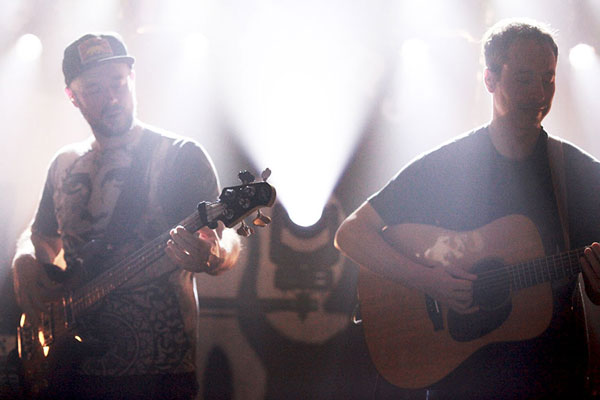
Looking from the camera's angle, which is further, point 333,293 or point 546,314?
point 333,293

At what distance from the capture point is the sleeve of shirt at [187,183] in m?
2.65

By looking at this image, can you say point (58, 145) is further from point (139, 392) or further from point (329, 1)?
point (139, 392)

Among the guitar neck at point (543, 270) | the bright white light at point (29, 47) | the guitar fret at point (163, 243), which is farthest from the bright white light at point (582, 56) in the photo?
the bright white light at point (29, 47)

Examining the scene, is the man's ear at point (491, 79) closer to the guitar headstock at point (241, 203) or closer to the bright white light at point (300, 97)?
the guitar headstock at point (241, 203)

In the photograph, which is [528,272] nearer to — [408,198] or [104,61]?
[408,198]

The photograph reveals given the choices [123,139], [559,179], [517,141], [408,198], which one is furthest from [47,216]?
[559,179]

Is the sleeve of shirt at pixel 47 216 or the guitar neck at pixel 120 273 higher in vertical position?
the sleeve of shirt at pixel 47 216

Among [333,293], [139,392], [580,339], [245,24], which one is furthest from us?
[245,24]

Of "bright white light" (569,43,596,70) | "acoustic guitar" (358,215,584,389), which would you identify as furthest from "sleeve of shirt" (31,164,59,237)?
"bright white light" (569,43,596,70)

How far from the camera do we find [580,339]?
→ 7.57ft

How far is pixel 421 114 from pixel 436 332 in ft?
7.36

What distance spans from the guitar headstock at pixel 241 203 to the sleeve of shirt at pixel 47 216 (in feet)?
3.00

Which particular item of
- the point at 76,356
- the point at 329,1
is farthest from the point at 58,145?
the point at 76,356

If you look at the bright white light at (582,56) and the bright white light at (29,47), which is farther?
the bright white light at (29,47)
